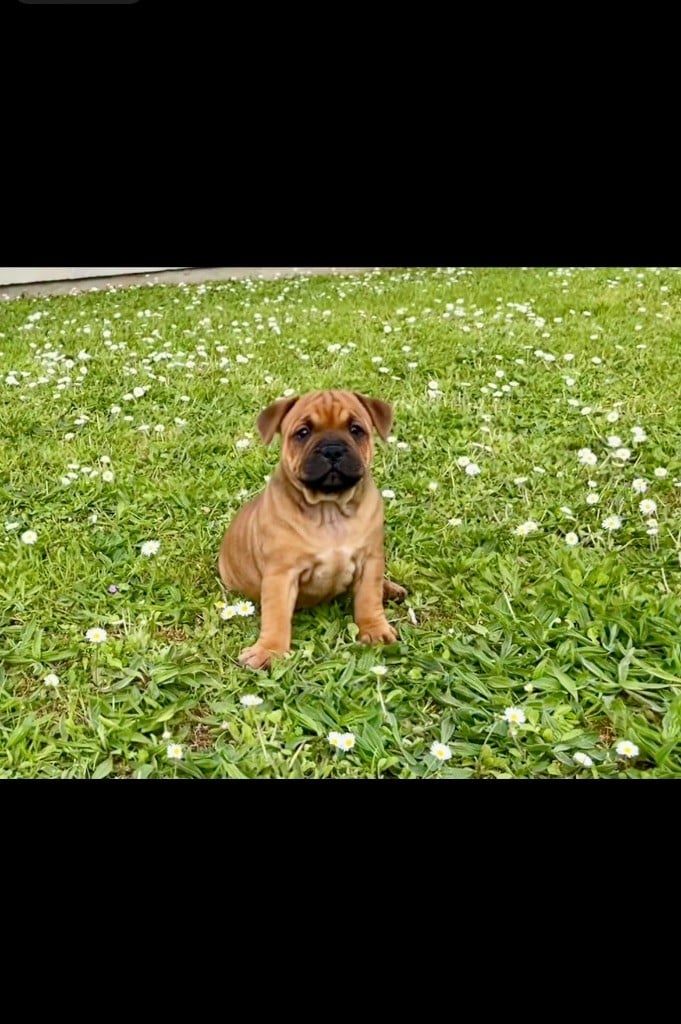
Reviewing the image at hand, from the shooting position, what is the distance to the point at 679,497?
6.49 feet

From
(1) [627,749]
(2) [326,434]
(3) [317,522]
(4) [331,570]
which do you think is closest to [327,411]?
(2) [326,434]

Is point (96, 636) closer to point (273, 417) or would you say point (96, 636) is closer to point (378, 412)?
point (273, 417)

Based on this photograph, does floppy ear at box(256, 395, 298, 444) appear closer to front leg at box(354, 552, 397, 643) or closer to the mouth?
the mouth

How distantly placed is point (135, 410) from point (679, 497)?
61.9 inches

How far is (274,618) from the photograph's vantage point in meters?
1.56

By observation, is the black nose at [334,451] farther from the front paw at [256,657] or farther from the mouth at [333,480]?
the front paw at [256,657]

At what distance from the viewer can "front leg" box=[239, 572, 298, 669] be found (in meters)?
1.55

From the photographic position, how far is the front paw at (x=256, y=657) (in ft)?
5.03

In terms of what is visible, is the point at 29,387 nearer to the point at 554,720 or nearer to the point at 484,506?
the point at 484,506

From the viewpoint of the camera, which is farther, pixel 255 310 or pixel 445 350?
pixel 445 350

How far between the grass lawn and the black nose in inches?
16.0

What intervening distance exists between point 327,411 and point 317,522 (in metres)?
0.23

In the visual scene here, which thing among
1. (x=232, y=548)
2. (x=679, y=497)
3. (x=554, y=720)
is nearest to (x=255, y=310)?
(x=232, y=548)

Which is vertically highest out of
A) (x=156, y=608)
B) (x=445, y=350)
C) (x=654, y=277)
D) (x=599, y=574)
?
(x=654, y=277)
